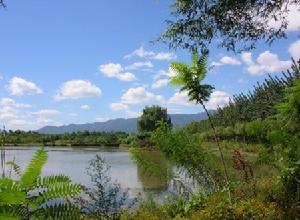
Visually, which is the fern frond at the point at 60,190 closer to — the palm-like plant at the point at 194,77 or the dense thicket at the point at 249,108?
the palm-like plant at the point at 194,77

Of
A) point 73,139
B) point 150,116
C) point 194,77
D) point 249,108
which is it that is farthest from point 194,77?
point 73,139

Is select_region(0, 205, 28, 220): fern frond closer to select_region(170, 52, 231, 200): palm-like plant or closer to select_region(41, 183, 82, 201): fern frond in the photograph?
select_region(41, 183, 82, 201): fern frond

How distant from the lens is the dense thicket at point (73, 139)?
81.9 metres

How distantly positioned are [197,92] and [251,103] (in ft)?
172

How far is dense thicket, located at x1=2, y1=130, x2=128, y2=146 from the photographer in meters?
81.9

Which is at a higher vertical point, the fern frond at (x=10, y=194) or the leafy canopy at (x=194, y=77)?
the leafy canopy at (x=194, y=77)

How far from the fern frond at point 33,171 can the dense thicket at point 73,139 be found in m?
76.8

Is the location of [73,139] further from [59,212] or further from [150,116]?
[59,212]

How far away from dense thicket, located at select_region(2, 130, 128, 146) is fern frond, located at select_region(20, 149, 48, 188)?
76772mm

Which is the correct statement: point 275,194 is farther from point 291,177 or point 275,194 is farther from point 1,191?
point 1,191

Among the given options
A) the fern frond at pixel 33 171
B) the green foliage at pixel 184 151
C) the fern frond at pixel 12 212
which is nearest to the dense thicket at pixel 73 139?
the green foliage at pixel 184 151

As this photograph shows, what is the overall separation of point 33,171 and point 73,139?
86.1 m

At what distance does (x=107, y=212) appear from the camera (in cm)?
1007

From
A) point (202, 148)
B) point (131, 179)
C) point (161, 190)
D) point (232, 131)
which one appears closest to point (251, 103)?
point (232, 131)
